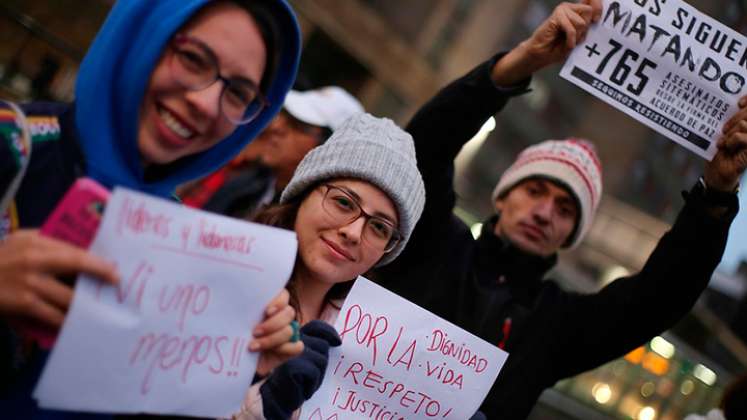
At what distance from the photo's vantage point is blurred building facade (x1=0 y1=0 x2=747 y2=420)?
3381 millimetres

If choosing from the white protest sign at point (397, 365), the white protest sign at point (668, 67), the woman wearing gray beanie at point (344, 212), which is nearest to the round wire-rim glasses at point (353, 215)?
the woman wearing gray beanie at point (344, 212)

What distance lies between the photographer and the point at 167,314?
3.04 feet

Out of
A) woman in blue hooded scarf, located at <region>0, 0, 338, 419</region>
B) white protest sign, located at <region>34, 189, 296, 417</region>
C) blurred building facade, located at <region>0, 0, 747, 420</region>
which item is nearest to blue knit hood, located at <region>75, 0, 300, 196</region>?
woman in blue hooded scarf, located at <region>0, 0, 338, 419</region>

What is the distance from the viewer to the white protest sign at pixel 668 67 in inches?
61.8

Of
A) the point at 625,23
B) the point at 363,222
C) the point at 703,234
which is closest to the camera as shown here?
the point at 363,222

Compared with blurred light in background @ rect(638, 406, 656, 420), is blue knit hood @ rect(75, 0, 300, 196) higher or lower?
higher

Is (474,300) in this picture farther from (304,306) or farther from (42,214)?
(42,214)

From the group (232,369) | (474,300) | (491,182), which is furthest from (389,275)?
(491,182)

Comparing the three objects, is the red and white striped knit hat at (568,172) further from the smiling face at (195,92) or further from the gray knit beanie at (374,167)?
the smiling face at (195,92)

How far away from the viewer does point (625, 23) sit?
1579mm

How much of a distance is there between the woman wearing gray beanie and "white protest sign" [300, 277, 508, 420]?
0.12 m

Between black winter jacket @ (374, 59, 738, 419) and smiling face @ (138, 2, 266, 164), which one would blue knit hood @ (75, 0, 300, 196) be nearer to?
smiling face @ (138, 2, 266, 164)

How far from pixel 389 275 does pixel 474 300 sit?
29cm

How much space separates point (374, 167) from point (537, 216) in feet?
2.82
